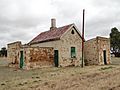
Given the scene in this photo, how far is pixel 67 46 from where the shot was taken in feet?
110

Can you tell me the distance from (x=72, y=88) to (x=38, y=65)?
724 inches

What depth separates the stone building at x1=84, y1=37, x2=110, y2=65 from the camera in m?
36.1

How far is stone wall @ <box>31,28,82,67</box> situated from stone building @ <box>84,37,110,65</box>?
251cm

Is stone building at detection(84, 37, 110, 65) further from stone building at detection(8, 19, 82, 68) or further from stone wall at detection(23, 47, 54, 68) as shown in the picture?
stone wall at detection(23, 47, 54, 68)

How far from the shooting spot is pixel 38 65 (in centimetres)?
3077

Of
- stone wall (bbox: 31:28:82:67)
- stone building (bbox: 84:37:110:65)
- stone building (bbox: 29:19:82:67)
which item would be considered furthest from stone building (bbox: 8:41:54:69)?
stone building (bbox: 84:37:110:65)

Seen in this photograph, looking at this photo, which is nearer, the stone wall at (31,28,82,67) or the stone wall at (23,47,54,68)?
the stone wall at (23,47,54,68)

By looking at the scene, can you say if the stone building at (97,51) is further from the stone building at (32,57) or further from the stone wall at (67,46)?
the stone building at (32,57)

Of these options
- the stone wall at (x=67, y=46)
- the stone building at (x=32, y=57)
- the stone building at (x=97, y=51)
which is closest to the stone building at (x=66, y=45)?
the stone wall at (x=67, y=46)

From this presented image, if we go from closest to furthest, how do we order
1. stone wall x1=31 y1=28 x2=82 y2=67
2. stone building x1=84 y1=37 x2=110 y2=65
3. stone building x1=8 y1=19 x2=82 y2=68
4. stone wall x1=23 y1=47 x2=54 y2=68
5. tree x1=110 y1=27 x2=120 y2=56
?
1. stone wall x1=23 y1=47 x2=54 y2=68
2. stone building x1=8 y1=19 x2=82 y2=68
3. stone wall x1=31 y1=28 x2=82 y2=67
4. stone building x1=84 y1=37 x2=110 y2=65
5. tree x1=110 y1=27 x2=120 y2=56

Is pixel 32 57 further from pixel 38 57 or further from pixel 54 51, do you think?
pixel 54 51

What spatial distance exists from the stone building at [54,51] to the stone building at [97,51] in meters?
2.51

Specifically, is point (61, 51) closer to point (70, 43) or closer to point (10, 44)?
point (70, 43)

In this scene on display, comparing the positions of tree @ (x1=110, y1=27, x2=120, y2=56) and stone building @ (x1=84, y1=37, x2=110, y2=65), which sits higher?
tree @ (x1=110, y1=27, x2=120, y2=56)
